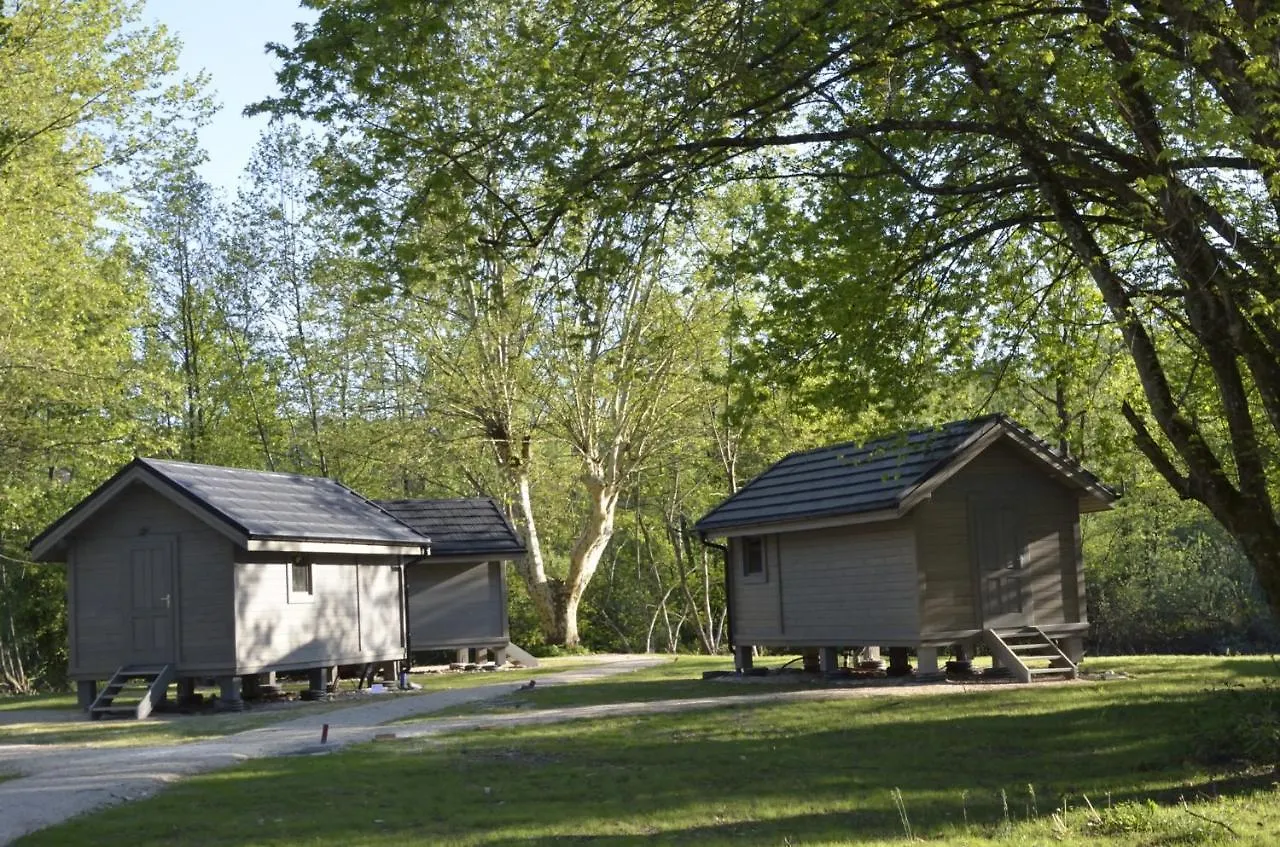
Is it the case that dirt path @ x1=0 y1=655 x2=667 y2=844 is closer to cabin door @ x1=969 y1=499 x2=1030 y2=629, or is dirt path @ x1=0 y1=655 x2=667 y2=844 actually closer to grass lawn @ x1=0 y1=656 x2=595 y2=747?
grass lawn @ x1=0 y1=656 x2=595 y2=747

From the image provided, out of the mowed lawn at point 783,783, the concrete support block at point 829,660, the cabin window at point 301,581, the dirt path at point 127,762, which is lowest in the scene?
the mowed lawn at point 783,783

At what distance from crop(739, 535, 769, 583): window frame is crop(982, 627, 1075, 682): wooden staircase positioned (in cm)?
472

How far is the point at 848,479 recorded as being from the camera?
26.0 meters

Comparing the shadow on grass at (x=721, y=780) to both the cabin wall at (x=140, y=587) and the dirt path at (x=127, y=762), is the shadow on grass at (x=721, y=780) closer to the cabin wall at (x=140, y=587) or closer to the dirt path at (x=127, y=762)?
the dirt path at (x=127, y=762)

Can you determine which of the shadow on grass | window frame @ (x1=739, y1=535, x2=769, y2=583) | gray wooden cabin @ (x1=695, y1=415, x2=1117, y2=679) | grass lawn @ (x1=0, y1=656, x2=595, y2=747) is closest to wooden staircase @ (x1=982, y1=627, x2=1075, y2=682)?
gray wooden cabin @ (x1=695, y1=415, x2=1117, y2=679)

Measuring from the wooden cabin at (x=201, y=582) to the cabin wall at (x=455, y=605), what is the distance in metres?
5.68

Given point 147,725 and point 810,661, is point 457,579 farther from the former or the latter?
point 147,725

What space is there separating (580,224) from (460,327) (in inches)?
1106

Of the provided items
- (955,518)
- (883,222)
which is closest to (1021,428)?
(955,518)

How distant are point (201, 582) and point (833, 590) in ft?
37.1

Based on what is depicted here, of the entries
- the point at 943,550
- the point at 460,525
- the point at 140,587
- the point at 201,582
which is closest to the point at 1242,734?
the point at 943,550

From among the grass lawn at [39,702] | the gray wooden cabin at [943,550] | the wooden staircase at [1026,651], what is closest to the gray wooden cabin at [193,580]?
the grass lawn at [39,702]

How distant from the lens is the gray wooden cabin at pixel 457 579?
34.7 m

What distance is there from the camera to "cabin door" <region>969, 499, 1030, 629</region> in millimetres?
24766
